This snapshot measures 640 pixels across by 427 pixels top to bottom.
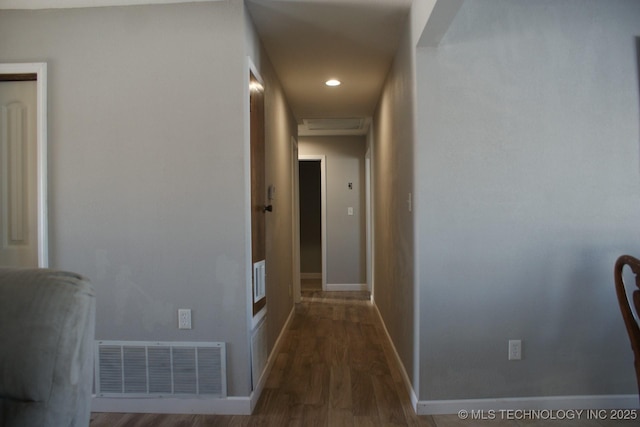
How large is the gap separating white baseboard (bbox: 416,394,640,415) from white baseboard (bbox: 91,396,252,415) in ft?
3.37

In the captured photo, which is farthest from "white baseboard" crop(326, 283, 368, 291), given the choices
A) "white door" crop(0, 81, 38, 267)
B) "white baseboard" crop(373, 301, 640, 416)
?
"white door" crop(0, 81, 38, 267)

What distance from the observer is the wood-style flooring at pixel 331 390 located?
235cm

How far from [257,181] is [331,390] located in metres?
1.44

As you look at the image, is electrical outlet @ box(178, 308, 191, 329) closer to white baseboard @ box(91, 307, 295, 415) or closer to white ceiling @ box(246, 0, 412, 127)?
white baseboard @ box(91, 307, 295, 415)

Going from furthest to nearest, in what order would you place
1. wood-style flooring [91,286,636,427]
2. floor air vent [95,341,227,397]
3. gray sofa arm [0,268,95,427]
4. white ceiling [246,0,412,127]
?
white ceiling [246,0,412,127] → floor air vent [95,341,227,397] → wood-style flooring [91,286,636,427] → gray sofa arm [0,268,95,427]

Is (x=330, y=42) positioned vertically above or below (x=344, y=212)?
above

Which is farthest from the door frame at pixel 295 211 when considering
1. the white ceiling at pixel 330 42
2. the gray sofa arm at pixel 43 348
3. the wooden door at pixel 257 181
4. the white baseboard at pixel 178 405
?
the gray sofa arm at pixel 43 348

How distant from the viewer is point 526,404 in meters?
2.41

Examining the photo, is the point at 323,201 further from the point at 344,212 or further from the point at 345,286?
the point at 345,286

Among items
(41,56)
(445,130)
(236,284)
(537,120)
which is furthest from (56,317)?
(537,120)

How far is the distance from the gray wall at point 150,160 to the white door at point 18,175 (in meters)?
0.18

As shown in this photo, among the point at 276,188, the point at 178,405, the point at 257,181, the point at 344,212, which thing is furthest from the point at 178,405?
the point at 344,212

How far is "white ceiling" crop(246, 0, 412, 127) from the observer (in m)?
2.56

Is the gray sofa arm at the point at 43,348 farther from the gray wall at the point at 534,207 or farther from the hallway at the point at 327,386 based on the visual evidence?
the gray wall at the point at 534,207
